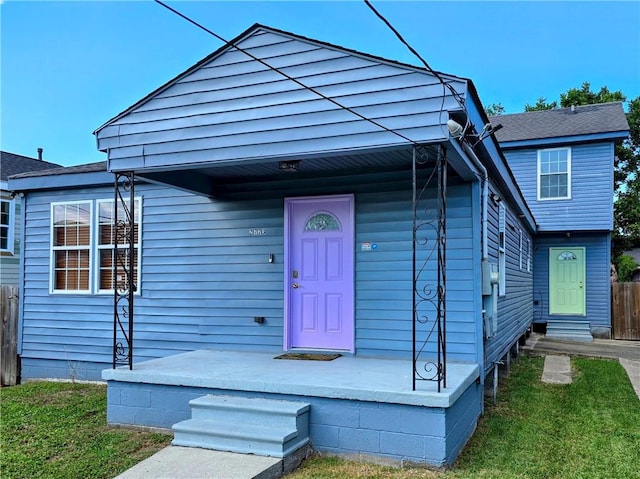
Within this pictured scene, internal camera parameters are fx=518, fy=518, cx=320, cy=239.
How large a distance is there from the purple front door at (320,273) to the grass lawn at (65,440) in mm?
2164

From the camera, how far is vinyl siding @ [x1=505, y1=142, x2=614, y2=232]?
13.1 metres

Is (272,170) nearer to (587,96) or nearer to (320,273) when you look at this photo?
(320,273)

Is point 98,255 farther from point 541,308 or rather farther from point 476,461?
point 541,308

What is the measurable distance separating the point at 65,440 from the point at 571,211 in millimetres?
12609

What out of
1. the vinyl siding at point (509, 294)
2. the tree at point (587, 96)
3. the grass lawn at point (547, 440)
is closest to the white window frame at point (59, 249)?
the grass lawn at point (547, 440)

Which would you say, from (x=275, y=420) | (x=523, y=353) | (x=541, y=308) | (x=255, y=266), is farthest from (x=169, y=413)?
(x=541, y=308)

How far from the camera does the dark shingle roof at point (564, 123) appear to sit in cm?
1328

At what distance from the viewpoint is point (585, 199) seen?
1327 centimetres

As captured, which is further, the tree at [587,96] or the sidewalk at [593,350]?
the tree at [587,96]

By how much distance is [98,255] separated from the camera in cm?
773

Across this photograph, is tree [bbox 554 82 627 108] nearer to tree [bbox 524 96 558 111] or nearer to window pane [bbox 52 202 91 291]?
tree [bbox 524 96 558 111]

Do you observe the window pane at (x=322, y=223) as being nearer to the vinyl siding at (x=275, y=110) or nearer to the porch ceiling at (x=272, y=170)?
the porch ceiling at (x=272, y=170)

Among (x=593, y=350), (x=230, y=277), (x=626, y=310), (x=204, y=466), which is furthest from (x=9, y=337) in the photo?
(x=626, y=310)

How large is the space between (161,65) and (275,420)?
7.43 m
